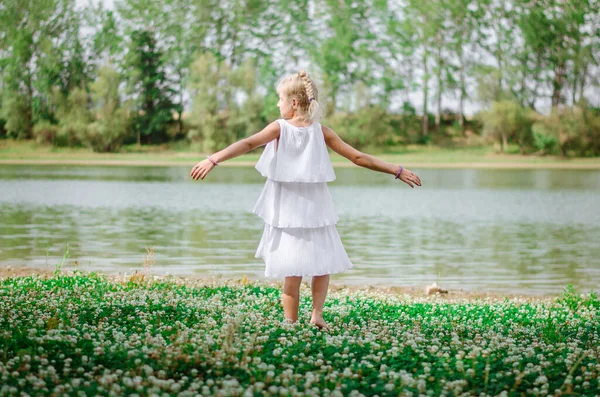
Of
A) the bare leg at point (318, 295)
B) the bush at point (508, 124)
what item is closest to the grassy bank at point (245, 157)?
the bush at point (508, 124)

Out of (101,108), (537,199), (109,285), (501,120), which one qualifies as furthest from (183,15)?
(109,285)

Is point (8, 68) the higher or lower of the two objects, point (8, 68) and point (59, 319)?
the higher

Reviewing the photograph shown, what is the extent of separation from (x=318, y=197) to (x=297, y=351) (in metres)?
1.27

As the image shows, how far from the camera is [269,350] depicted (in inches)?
170

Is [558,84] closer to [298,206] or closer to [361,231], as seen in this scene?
[361,231]

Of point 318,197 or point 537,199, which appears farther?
point 537,199

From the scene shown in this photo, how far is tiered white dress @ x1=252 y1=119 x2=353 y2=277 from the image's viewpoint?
17.0 ft

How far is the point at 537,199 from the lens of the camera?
2672cm

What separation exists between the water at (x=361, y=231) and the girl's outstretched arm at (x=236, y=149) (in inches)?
207

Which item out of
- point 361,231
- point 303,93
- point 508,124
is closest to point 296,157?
point 303,93

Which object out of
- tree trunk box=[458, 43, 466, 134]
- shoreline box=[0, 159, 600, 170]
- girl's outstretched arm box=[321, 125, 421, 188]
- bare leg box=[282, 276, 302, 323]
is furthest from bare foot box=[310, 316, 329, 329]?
tree trunk box=[458, 43, 466, 134]

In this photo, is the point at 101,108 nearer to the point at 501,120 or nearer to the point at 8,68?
the point at 8,68

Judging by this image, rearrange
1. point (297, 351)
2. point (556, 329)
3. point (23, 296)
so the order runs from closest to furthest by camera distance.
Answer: point (297, 351), point (556, 329), point (23, 296)

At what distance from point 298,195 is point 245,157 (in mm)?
46625
